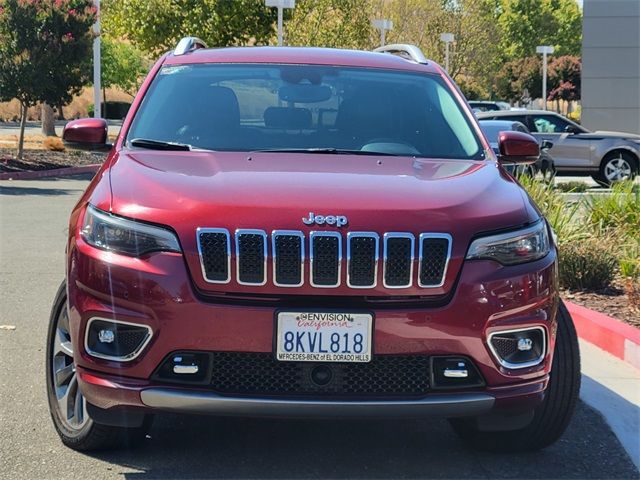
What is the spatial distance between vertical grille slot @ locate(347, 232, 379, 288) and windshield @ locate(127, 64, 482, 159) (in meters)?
1.18

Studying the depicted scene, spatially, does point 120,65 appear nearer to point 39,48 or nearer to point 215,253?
point 39,48

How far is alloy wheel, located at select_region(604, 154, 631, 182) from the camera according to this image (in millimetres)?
21469

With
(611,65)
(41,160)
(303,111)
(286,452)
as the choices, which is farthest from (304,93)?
(611,65)

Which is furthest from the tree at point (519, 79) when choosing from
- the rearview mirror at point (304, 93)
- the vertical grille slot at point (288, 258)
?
the vertical grille slot at point (288, 258)

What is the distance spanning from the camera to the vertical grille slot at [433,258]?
3.88 metres

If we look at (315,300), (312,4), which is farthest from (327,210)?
(312,4)

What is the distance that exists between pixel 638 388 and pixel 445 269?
247 centimetres

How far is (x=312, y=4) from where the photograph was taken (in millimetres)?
45719

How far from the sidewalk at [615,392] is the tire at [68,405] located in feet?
7.48

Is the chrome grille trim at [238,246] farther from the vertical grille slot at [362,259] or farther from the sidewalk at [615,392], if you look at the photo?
the sidewalk at [615,392]

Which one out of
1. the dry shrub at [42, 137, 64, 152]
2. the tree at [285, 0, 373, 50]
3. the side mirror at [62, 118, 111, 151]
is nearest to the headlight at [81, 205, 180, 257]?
the side mirror at [62, 118, 111, 151]

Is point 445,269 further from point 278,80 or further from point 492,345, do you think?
point 278,80

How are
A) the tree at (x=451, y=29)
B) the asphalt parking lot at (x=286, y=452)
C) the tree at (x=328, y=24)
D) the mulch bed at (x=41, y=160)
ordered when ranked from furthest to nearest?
the tree at (x=451, y=29), the tree at (x=328, y=24), the mulch bed at (x=41, y=160), the asphalt parking lot at (x=286, y=452)

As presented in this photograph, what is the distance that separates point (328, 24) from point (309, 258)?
143ft
